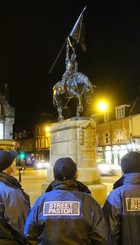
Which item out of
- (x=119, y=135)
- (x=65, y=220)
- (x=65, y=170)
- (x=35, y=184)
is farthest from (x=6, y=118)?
(x=65, y=220)

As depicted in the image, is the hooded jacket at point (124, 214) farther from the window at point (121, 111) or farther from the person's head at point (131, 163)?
the window at point (121, 111)

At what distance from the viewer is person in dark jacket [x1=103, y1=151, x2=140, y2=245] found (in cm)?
346

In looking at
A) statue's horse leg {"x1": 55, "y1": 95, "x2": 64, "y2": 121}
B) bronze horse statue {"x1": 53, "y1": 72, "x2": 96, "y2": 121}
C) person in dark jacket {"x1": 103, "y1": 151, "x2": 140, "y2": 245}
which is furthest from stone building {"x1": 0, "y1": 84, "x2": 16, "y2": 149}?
person in dark jacket {"x1": 103, "y1": 151, "x2": 140, "y2": 245}

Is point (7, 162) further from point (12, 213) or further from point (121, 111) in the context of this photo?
point (121, 111)

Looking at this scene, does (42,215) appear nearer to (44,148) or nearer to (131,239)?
(131,239)

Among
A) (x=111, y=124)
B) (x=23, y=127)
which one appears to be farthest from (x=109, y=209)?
(x=23, y=127)

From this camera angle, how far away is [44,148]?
244 feet

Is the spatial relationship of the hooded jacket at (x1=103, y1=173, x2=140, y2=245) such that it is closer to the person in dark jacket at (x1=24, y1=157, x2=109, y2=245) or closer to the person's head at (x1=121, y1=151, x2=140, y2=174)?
the person's head at (x1=121, y1=151, x2=140, y2=174)

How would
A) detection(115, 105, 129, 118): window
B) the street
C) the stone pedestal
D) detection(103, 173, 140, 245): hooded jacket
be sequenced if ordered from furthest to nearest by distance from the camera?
detection(115, 105, 129, 118): window < the street < the stone pedestal < detection(103, 173, 140, 245): hooded jacket

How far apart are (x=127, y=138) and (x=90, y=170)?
30993 mm

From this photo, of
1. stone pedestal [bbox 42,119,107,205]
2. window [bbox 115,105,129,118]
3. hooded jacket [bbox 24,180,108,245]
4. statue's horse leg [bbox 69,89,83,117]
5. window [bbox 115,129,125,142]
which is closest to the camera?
hooded jacket [bbox 24,180,108,245]

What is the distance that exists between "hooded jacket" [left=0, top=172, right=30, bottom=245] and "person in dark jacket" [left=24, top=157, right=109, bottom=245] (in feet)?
0.71

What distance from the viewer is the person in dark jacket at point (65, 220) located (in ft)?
9.52

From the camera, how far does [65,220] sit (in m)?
2.94
